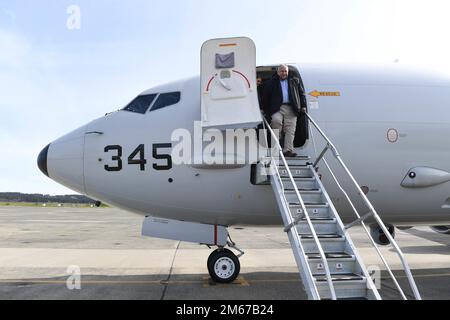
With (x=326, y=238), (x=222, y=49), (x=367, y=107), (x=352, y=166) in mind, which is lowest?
(x=326, y=238)

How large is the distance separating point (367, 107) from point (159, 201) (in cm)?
458

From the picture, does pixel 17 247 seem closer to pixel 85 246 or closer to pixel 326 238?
pixel 85 246

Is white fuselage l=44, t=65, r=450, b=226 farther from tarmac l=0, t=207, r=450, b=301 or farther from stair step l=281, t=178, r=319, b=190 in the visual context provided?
tarmac l=0, t=207, r=450, b=301

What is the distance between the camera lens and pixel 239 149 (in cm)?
798

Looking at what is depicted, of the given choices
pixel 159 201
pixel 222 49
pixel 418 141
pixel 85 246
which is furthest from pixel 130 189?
pixel 85 246

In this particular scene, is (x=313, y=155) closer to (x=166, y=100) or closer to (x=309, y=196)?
(x=309, y=196)

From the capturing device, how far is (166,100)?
29.0 feet

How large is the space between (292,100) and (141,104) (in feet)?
10.8

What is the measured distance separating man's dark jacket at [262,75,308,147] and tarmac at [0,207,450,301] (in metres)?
2.26

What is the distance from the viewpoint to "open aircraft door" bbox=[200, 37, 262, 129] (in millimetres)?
7695

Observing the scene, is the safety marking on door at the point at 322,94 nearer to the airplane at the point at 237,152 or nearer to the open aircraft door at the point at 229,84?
the airplane at the point at 237,152

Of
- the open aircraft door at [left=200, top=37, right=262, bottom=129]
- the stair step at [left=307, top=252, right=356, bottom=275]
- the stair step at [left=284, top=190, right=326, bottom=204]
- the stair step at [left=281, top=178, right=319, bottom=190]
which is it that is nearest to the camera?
the stair step at [left=307, top=252, right=356, bottom=275]

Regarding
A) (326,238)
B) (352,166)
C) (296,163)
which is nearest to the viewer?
(326,238)

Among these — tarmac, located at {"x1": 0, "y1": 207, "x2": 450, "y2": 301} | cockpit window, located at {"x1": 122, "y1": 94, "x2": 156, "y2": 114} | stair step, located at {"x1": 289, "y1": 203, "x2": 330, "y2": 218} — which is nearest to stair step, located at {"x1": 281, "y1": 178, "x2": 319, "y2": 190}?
stair step, located at {"x1": 289, "y1": 203, "x2": 330, "y2": 218}
